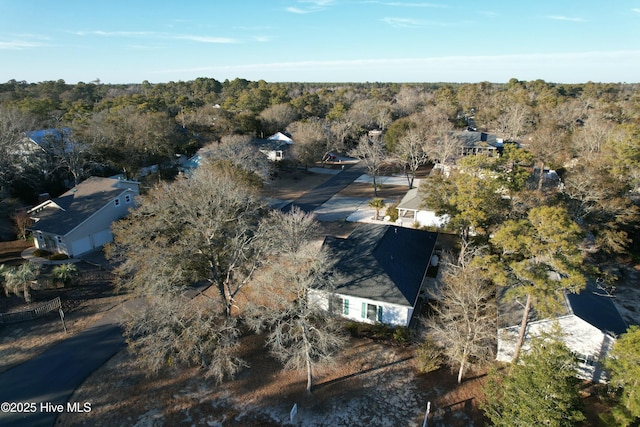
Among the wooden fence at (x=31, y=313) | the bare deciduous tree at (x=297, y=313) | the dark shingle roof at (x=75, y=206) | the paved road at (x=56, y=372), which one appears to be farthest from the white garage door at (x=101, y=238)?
the bare deciduous tree at (x=297, y=313)

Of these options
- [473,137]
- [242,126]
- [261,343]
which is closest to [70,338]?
[261,343]

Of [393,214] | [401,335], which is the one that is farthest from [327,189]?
[401,335]

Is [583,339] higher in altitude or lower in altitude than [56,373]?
higher

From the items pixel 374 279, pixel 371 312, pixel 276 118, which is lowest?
pixel 371 312

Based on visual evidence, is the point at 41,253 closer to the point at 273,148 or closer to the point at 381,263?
the point at 381,263

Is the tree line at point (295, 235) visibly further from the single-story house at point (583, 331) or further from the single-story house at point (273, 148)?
the single-story house at point (273, 148)

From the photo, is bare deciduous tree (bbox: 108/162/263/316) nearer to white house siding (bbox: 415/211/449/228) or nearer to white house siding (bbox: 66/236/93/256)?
white house siding (bbox: 66/236/93/256)

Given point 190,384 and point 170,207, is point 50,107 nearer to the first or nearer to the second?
point 170,207
